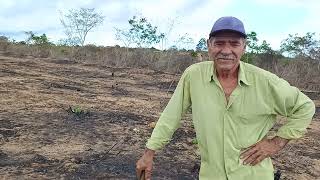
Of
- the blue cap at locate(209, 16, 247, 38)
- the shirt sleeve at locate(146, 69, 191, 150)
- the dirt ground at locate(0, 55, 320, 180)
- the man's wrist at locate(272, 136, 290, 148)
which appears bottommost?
the dirt ground at locate(0, 55, 320, 180)

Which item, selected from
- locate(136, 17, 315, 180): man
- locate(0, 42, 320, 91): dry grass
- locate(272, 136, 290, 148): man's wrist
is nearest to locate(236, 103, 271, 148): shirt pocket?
locate(136, 17, 315, 180): man

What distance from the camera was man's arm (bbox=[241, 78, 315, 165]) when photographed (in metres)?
2.30

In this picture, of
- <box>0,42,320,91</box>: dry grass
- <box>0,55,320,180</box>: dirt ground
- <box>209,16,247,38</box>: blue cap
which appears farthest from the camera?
<box>0,42,320,91</box>: dry grass

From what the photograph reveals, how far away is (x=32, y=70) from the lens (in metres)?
12.1

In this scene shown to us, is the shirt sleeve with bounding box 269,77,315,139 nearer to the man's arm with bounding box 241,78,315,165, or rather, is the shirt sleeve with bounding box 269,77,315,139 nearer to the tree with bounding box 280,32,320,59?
the man's arm with bounding box 241,78,315,165

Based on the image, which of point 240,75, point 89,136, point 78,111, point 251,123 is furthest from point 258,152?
point 78,111

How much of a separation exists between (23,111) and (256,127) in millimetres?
5334

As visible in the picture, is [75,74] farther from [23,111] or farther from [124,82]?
[23,111]

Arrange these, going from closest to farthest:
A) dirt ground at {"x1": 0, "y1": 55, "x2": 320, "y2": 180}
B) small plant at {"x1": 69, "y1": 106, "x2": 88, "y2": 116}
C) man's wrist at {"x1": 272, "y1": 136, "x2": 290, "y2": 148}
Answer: man's wrist at {"x1": 272, "y1": 136, "x2": 290, "y2": 148}, dirt ground at {"x1": 0, "y1": 55, "x2": 320, "y2": 180}, small plant at {"x1": 69, "y1": 106, "x2": 88, "y2": 116}

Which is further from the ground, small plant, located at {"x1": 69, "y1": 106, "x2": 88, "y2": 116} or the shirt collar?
the shirt collar

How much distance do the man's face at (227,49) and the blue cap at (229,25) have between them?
0.10 feet

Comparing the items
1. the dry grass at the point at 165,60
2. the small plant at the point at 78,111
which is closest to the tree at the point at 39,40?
the dry grass at the point at 165,60

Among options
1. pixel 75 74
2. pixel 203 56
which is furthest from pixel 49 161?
pixel 203 56

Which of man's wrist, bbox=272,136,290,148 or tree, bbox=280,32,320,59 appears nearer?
man's wrist, bbox=272,136,290,148
